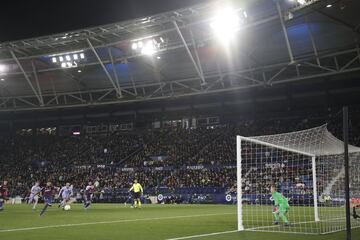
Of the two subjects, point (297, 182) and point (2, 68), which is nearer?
point (297, 182)

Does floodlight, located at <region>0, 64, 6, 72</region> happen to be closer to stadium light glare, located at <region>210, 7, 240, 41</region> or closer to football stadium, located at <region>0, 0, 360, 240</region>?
football stadium, located at <region>0, 0, 360, 240</region>

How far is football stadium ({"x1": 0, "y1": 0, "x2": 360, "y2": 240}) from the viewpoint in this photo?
21.9 meters

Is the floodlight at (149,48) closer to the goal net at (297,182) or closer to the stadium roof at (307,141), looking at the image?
the goal net at (297,182)

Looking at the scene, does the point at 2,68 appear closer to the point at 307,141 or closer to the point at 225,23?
the point at 225,23

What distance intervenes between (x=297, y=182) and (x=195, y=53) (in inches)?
467

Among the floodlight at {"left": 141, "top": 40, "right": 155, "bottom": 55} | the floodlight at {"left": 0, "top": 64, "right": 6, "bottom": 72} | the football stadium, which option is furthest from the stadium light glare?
the floodlight at {"left": 0, "top": 64, "right": 6, "bottom": 72}

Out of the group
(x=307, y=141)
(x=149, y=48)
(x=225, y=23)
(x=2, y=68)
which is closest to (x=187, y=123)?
(x=149, y=48)

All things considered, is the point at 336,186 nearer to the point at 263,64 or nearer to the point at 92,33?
the point at 263,64

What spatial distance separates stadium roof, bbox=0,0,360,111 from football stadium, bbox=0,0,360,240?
14 cm

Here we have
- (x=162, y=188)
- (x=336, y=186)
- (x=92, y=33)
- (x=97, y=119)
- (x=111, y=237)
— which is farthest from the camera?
(x=97, y=119)

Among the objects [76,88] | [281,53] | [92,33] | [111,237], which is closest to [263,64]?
[281,53]

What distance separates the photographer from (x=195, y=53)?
35.9m

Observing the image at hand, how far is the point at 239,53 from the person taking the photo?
126 ft

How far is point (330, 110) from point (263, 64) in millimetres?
11517
